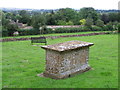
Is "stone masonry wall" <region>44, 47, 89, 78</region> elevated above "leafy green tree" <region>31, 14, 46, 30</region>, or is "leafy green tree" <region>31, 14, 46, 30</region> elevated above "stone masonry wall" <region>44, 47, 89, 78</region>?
"leafy green tree" <region>31, 14, 46, 30</region>

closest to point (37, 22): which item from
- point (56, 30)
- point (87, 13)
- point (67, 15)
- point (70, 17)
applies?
point (56, 30)

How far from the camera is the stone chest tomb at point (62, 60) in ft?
29.9

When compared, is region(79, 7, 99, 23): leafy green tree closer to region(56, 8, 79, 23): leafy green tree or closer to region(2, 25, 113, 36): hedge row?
region(56, 8, 79, 23): leafy green tree

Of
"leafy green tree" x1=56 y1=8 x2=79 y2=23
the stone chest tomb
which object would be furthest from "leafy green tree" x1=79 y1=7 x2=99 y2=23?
the stone chest tomb

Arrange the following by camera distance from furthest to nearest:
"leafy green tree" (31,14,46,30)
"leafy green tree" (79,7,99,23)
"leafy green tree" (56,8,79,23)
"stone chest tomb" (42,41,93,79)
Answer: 1. "leafy green tree" (79,7,99,23)
2. "leafy green tree" (56,8,79,23)
3. "leafy green tree" (31,14,46,30)
4. "stone chest tomb" (42,41,93,79)

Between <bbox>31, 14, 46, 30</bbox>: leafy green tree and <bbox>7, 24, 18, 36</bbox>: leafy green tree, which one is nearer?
<bbox>7, 24, 18, 36</bbox>: leafy green tree

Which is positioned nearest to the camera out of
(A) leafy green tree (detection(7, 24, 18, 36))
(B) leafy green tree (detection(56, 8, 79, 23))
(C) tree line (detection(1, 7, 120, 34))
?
(A) leafy green tree (detection(7, 24, 18, 36))

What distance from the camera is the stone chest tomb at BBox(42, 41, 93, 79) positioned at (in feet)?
29.9

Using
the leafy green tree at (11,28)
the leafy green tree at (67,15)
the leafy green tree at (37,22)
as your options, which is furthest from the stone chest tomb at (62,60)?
the leafy green tree at (67,15)

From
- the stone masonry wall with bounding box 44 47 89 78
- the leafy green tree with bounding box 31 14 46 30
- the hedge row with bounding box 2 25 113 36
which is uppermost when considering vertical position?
the leafy green tree with bounding box 31 14 46 30

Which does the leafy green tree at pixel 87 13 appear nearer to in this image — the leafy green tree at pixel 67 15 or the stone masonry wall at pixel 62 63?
the leafy green tree at pixel 67 15

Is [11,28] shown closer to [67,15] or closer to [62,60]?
[62,60]

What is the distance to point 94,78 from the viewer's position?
9.53 m

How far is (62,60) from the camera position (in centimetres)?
911
